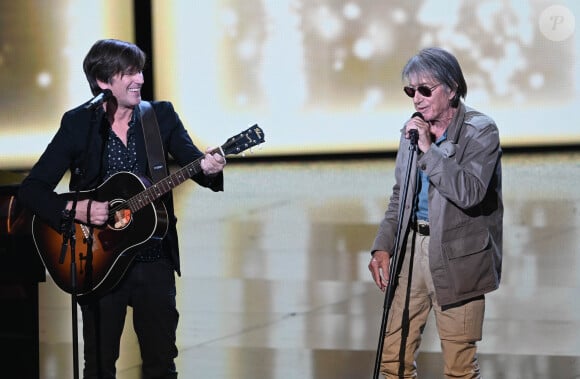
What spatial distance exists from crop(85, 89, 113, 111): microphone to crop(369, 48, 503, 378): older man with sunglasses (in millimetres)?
1284

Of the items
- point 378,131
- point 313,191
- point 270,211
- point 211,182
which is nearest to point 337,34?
point 378,131

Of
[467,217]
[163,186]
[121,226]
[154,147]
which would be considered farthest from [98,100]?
[467,217]

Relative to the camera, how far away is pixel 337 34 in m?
13.5

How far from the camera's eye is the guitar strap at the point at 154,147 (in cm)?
487

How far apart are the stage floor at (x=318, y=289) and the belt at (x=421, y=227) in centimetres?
142

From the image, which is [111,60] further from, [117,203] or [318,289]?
[318,289]

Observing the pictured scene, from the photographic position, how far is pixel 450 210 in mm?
4465

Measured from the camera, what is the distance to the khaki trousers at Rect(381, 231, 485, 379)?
451 cm

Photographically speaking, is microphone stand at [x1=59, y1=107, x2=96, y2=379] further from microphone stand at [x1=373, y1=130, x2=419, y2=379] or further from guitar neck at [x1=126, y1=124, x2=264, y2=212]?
microphone stand at [x1=373, y1=130, x2=419, y2=379]

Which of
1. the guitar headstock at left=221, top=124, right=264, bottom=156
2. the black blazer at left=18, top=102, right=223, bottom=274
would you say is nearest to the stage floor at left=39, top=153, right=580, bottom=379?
the black blazer at left=18, top=102, right=223, bottom=274

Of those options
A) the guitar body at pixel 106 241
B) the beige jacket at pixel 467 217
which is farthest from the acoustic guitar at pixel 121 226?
the beige jacket at pixel 467 217

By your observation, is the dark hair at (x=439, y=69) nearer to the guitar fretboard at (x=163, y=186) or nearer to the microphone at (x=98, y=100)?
the guitar fretboard at (x=163, y=186)

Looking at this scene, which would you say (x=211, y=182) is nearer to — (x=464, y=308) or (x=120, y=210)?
(x=120, y=210)

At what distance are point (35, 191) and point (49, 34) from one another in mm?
10024
